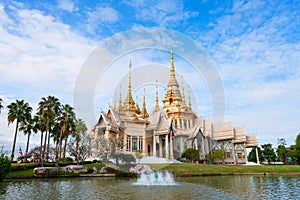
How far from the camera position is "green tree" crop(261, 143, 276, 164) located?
63031mm

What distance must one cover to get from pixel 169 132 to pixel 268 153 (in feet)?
114

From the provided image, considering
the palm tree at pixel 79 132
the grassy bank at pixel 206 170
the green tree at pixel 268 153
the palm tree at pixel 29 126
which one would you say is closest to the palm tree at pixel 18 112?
the palm tree at pixel 29 126

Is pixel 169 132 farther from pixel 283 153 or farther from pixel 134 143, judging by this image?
pixel 283 153

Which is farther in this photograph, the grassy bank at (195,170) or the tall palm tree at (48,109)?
the tall palm tree at (48,109)

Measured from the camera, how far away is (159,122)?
148 ft

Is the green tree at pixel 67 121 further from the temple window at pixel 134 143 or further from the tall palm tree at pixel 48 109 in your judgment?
the temple window at pixel 134 143

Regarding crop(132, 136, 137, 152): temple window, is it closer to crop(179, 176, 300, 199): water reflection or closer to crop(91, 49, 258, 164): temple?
crop(91, 49, 258, 164): temple

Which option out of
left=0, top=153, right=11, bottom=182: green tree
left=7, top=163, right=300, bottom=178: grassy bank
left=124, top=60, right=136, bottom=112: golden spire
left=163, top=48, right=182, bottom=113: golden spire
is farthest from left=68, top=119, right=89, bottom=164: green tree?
left=163, top=48, right=182, bottom=113: golden spire

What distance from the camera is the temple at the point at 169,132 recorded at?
4097 cm

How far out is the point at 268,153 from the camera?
63156 mm

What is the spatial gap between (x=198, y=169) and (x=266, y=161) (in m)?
Result: 42.9

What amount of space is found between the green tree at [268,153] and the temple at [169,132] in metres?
8.82

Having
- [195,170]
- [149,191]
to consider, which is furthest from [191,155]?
[149,191]

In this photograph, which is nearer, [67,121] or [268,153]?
[67,121]
